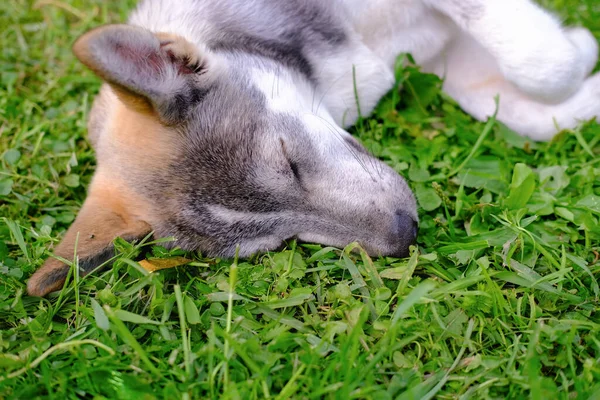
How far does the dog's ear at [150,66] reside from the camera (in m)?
→ 2.27

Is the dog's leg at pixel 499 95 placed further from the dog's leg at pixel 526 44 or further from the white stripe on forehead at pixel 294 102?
the white stripe on forehead at pixel 294 102

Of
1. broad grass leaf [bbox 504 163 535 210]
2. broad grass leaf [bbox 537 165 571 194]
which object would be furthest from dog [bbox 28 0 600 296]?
broad grass leaf [bbox 504 163 535 210]

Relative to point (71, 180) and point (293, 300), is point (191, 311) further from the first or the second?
point (71, 180)

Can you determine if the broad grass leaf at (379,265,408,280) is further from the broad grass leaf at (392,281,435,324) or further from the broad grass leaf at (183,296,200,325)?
the broad grass leaf at (183,296,200,325)

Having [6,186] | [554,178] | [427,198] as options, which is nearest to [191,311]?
[427,198]

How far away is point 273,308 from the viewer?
2.67 metres

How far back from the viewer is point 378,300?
2.65 meters

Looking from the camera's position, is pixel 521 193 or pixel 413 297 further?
pixel 521 193

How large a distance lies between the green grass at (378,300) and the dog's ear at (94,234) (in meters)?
0.09

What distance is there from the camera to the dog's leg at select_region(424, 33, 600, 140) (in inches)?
133

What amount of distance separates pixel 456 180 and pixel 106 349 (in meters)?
2.15

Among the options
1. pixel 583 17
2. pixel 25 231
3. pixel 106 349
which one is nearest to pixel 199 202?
pixel 106 349

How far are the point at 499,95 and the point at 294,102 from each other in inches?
56.7

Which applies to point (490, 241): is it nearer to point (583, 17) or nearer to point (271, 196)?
point (271, 196)
